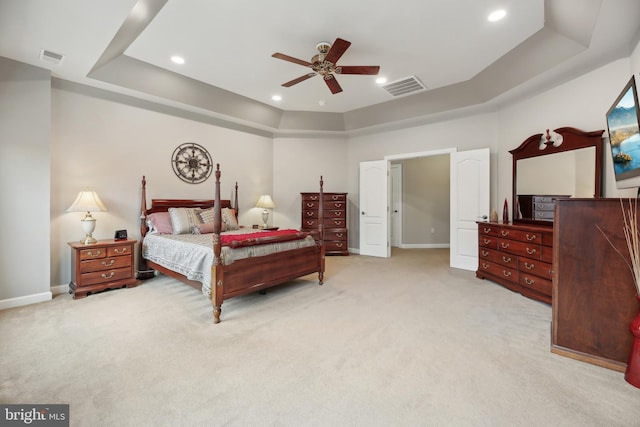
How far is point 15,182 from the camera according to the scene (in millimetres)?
3078

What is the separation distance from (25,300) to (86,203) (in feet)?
4.04

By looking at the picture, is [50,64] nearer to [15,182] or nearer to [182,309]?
[15,182]

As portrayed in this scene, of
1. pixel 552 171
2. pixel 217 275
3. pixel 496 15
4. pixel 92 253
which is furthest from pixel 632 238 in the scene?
pixel 92 253

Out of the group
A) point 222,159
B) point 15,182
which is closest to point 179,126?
point 222,159

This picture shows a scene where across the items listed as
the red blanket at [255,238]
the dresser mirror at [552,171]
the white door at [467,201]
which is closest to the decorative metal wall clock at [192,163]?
the red blanket at [255,238]

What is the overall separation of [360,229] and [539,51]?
13.5ft

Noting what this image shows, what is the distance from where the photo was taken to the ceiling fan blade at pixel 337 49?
2.54m

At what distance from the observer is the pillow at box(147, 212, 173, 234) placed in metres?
4.12

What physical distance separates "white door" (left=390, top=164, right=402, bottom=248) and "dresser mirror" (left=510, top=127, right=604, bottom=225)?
10.4 feet

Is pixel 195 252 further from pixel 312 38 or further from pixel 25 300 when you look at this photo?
pixel 312 38

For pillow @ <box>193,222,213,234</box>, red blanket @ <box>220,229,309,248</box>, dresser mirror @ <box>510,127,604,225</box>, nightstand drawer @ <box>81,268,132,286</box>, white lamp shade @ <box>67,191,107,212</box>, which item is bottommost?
nightstand drawer @ <box>81,268,132,286</box>

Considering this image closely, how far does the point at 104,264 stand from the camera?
138 inches

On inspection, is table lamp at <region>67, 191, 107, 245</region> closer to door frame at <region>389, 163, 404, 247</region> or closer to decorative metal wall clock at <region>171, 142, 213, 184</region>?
decorative metal wall clock at <region>171, 142, 213, 184</region>

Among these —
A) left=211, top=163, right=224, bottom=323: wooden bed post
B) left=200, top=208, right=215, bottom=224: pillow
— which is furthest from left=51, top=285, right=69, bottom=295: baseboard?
left=211, top=163, right=224, bottom=323: wooden bed post
